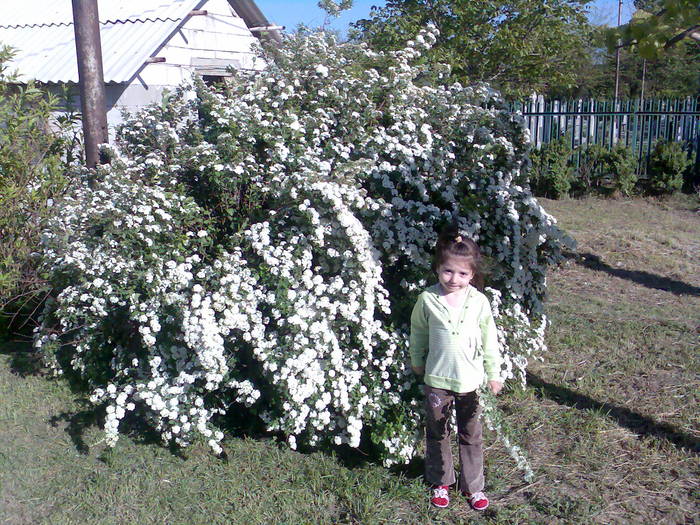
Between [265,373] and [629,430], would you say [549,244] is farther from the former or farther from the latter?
[265,373]

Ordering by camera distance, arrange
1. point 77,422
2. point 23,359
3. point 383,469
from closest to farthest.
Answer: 1. point 383,469
2. point 77,422
3. point 23,359

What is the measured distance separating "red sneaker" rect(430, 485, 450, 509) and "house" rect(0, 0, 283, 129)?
5415 mm

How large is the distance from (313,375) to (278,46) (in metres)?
3.18

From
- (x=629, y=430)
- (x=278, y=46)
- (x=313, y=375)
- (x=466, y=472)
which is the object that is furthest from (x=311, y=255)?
(x=278, y=46)

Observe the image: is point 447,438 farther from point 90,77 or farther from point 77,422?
point 90,77

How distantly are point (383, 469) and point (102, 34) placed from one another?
749cm

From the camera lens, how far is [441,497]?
3363 millimetres

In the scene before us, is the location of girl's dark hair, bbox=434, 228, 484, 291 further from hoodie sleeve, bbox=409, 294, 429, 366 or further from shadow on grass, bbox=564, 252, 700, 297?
shadow on grass, bbox=564, 252, 700, 297

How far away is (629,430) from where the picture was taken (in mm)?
4031

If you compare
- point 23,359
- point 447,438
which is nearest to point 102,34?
point 23,359

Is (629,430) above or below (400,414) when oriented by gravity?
below

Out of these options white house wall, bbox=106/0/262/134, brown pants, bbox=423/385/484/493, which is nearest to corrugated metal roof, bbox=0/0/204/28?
white house wall, bbox=106/0/262/134

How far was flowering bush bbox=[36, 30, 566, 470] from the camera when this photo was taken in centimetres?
346

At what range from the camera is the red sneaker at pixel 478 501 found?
10.9 ft
